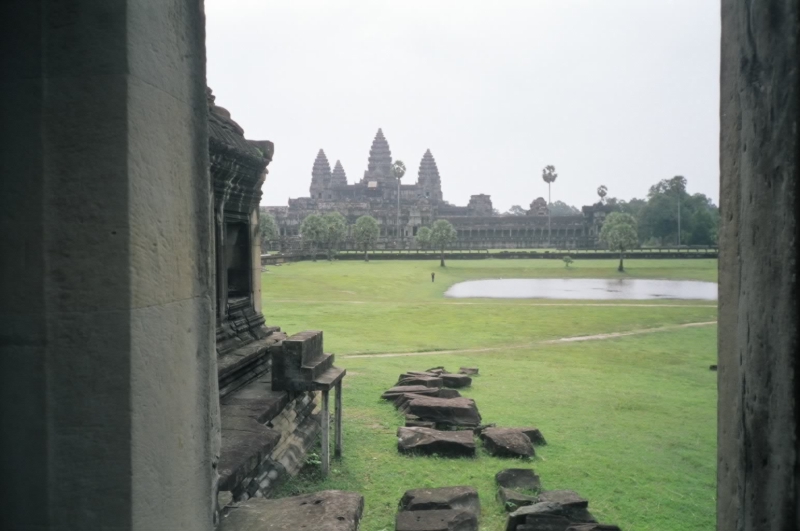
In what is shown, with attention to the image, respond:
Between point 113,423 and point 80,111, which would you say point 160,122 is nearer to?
point 80,111

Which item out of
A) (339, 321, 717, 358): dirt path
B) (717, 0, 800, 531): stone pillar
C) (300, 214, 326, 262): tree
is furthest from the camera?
(300, 214, 326, 262): tree

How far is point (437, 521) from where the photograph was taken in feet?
13.2

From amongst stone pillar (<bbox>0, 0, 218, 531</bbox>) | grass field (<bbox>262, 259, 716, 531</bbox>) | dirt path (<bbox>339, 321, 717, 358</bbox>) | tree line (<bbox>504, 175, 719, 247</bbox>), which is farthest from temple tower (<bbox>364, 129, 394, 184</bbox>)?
stone pillar (<bbox>0, 0, 218, 531</bbox>)

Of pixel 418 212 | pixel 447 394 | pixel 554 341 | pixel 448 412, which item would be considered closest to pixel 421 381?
pixel 447 394

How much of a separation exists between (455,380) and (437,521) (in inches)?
199

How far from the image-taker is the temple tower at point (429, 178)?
96.4 meters

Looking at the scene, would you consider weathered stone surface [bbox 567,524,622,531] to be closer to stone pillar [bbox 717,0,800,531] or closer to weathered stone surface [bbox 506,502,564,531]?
weathered stone surface [bbox 506,502,564,531]

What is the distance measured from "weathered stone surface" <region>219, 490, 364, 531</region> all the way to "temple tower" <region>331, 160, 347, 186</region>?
93627 millimetres

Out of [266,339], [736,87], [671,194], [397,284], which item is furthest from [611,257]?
[736,87]

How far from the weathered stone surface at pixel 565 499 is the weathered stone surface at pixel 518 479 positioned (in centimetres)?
35

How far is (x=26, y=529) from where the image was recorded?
1.94 metres

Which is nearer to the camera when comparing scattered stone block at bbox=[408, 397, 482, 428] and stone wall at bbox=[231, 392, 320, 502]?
stone wall at bbox=[231, 392, 320, 502]

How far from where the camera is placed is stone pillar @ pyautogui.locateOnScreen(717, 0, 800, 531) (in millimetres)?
1646

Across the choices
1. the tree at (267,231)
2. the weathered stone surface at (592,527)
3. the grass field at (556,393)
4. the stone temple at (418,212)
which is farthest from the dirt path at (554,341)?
the stone temple at (418,212)
